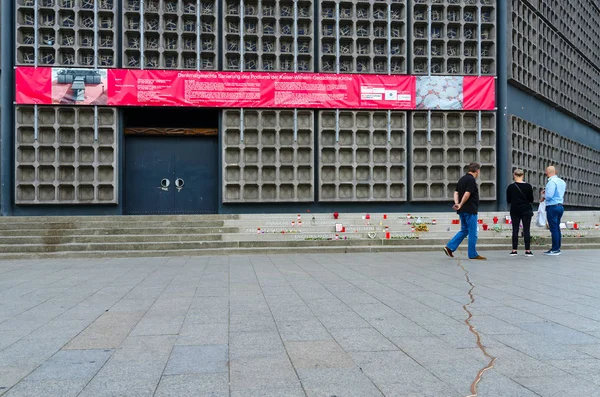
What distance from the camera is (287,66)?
53.7 feet

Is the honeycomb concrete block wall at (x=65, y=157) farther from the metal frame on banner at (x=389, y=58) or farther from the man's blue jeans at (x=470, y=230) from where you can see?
the man's blue jeans at (x=470, y=230)

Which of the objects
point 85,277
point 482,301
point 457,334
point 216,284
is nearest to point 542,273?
point 482,301

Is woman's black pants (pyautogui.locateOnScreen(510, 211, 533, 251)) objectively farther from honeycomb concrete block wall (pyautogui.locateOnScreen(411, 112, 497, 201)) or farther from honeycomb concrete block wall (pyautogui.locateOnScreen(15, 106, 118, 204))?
honeycomb concrete block wall (pyautogui.locateOnScreen(15, 106, 118, 204))

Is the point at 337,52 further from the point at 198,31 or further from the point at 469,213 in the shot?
the point at 469,213

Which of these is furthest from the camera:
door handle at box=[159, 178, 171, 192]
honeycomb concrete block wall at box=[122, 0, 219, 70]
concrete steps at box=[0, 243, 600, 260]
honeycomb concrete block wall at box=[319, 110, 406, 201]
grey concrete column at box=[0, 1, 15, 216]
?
door handle at box=[159, 178, 171, 192]

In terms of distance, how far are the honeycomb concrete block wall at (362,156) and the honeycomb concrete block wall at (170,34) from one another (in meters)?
4.30

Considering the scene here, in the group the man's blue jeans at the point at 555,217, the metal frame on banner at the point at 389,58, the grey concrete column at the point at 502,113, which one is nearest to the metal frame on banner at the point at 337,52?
the metal frame on banner at the point at 389,58

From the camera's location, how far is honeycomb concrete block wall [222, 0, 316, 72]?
16.1 metres

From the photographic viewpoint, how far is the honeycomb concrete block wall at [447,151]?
16812 mm

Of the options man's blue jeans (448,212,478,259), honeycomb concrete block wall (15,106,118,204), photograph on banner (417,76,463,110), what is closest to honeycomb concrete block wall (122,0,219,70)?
honeycomb concrete block wall (15,106,118,204)

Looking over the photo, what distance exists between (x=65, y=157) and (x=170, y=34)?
4.97 m

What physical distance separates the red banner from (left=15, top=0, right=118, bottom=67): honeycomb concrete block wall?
0.44 metres

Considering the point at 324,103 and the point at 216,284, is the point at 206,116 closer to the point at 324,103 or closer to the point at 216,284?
the point at 324,103

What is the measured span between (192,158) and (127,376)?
1408cm
